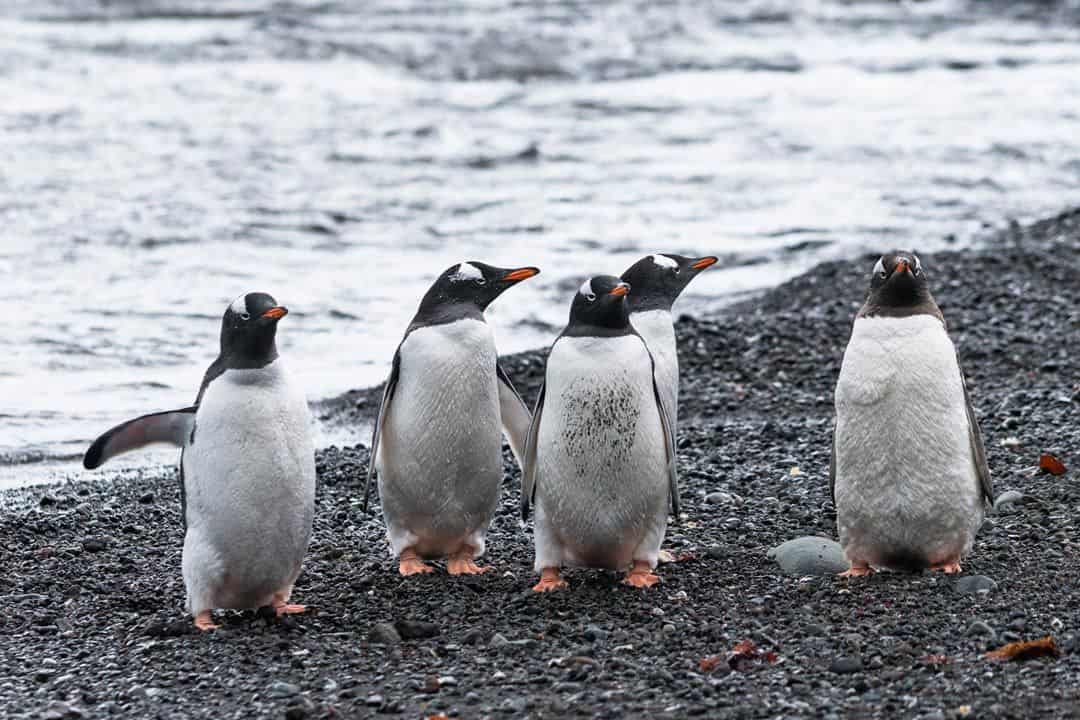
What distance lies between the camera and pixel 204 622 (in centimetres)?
533

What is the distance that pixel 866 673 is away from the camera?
15.1ft

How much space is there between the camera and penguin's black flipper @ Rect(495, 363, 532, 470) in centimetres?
620

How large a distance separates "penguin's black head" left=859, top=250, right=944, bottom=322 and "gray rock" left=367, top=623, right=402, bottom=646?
1.91 metres

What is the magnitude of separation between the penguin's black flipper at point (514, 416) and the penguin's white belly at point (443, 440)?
0.20m

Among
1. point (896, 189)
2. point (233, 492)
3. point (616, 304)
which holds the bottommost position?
point (896, 189)

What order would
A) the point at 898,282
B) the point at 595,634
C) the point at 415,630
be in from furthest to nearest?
1. the point at 898,282
2. the point at 415,630
3. the point at 595,634

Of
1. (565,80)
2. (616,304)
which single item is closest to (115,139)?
(565,80)

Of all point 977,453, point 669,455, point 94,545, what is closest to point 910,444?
point 977,453

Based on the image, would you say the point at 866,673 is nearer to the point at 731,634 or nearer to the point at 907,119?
the point at 731,634

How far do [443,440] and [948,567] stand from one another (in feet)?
5.89

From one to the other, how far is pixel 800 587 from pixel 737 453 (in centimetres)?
202

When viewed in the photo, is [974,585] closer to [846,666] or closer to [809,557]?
[809,557]

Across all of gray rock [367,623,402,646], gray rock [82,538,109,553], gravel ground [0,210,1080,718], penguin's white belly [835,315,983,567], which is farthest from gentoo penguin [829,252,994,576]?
gray rock [82,538,109,553]

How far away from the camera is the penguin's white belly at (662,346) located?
6.32 m
